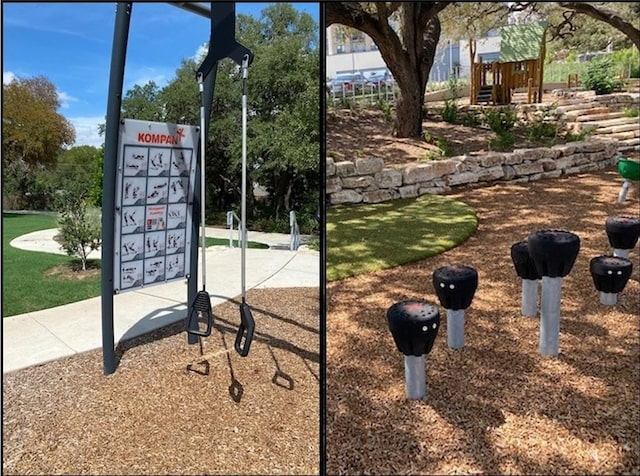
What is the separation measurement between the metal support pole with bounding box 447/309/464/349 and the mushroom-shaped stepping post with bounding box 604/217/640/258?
0.96m

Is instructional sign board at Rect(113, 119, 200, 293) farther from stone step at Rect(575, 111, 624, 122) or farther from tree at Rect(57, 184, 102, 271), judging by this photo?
stone step at Rect(575, 111, 624, 122)

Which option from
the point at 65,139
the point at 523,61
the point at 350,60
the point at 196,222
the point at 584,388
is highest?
the point at 523,61

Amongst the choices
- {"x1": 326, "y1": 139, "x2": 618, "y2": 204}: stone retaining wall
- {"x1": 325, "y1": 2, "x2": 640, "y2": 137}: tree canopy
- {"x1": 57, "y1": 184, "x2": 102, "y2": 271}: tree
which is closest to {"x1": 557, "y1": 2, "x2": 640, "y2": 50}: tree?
{"x1": 325, "y1": 2, "x2": 640, "y2": 137}: tree canopy

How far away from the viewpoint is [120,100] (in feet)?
4.75

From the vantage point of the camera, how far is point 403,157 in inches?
167

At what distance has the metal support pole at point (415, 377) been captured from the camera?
1.33 m

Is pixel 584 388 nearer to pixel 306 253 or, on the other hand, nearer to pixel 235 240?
pixel 306 253

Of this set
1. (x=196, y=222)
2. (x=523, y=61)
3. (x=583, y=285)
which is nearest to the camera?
(x=196, y=222)

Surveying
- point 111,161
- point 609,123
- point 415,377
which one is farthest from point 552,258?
point 609,123

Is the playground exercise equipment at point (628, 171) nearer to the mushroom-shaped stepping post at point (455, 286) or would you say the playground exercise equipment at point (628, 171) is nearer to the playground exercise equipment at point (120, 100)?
the mushroom-shaped stepping post at point (455, 286)

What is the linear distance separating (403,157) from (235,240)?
2.74 m

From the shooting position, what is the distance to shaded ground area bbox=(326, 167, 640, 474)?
121 centimetres

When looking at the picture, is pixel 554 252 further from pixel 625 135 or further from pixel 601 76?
pixel 601 76

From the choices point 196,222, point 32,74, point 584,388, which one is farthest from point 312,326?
point 32,74
